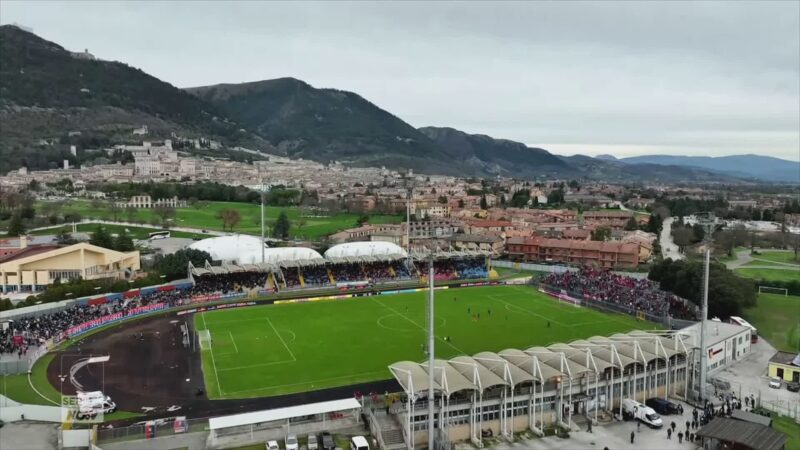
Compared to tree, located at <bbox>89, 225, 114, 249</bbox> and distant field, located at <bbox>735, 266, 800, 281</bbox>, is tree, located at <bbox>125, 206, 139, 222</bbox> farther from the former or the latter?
distant field, located at <bbox>735, 266, 800, 281</bbox>

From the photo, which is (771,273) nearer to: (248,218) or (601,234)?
(601,234)

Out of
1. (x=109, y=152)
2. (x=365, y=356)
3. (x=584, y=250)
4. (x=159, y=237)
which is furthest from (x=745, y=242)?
(x=109, y=152)

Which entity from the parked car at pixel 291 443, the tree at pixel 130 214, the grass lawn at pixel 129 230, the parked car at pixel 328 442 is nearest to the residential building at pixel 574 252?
the grass lawn at pixel 129 230

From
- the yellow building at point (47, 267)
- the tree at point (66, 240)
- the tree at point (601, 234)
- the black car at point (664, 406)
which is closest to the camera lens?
the black car at point (664, 406)

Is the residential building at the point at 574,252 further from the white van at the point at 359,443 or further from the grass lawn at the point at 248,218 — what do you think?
the white van at the point at 359,443

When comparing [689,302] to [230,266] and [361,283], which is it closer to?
[361,283]

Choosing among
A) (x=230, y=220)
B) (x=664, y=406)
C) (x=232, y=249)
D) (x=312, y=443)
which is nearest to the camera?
(x=312, y=443)

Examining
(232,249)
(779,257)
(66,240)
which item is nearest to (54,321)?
(232,249)
